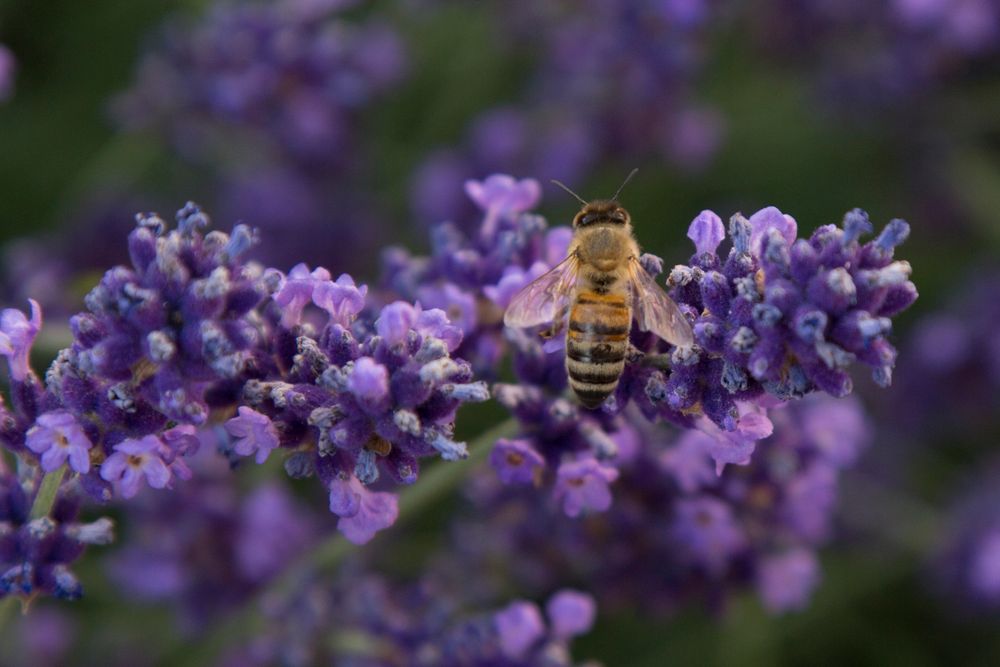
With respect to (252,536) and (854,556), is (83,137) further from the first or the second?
(854,556)

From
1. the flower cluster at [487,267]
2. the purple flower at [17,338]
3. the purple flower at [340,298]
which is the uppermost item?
the flower cluster at [487,267]

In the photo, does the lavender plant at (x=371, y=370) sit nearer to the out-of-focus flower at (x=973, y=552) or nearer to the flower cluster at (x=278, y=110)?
the flower cluster at (x=278, y=110)

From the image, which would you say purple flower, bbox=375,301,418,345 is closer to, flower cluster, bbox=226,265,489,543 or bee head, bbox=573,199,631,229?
flower cluster, bbox=226,265,489,543

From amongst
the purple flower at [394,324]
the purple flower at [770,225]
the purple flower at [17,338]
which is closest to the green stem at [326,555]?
the purple flower at [394,324]

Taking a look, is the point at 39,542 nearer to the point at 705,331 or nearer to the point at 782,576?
the point at 705,331

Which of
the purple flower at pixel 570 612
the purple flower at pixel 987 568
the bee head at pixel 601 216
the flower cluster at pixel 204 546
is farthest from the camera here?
the purple flower at pixel 987 568

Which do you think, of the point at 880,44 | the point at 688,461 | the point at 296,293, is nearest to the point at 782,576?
the point at 688,461

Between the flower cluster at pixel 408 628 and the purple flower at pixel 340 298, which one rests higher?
the purple flower at pixel 340 298
